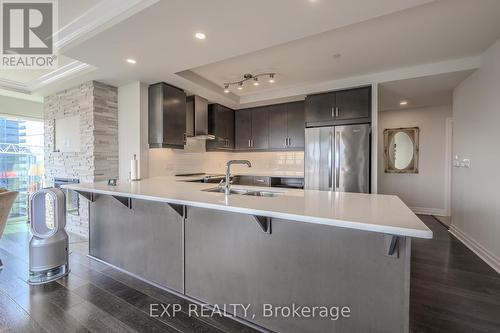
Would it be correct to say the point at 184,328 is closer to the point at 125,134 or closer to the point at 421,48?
the point at 125,134

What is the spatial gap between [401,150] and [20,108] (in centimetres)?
804

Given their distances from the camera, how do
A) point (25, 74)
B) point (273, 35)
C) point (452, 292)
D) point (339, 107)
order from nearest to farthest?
point (452, 292), point (273, 35), point (25, 74), point (339, 107)

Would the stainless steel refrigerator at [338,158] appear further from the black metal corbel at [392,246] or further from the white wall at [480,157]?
the black metal corbel at [392,246]

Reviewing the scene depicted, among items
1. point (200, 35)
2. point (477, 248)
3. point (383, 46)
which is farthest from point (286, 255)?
point (477, 248)

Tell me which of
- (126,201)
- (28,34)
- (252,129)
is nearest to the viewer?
(126,201)

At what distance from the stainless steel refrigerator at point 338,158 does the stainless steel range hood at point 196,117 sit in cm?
198

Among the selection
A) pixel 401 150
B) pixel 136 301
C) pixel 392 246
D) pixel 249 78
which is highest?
pixel 249 78

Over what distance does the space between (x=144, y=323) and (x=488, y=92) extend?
14.1ft

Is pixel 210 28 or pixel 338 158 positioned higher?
pixel 210 28

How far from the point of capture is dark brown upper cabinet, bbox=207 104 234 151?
4.75 meters

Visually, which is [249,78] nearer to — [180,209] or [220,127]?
[220,127]

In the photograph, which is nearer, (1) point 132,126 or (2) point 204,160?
(1) point 132,126

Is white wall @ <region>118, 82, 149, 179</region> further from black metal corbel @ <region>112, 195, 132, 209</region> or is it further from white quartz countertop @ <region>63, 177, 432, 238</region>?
white quartz countertop @ <region>63, 177, 432, 238</region>

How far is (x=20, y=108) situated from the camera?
4461 millimetres
